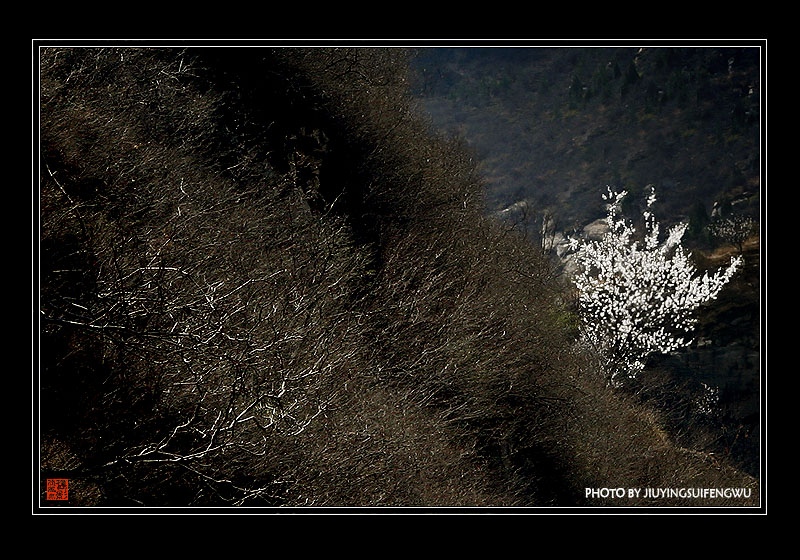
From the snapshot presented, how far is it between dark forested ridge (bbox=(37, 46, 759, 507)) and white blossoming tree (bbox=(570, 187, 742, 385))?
86.2 inches

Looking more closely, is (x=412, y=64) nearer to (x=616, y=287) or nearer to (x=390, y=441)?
(x=390, y=441)

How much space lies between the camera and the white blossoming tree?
15359mm

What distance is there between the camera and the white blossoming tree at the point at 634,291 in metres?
15.4

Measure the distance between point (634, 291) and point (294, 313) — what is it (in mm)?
13488

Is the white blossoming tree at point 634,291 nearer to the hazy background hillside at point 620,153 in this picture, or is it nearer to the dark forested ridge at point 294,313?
the hazy background hillside at point 620,153

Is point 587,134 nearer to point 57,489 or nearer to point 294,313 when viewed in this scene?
point 294,313

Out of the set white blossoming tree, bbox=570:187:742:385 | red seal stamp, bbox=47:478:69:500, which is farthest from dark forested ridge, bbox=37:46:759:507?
white blossoming tree, bbox=570:187:742:385

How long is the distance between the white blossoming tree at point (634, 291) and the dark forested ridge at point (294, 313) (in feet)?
7.19

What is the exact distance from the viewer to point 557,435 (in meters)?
10.2

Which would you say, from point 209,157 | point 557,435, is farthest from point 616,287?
point 209,157

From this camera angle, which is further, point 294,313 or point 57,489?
point 294,313

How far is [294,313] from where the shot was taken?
→ 23.5 ft

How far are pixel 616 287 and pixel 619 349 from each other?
205cm

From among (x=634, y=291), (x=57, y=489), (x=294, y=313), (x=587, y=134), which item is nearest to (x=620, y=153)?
(x=587, y=134)
